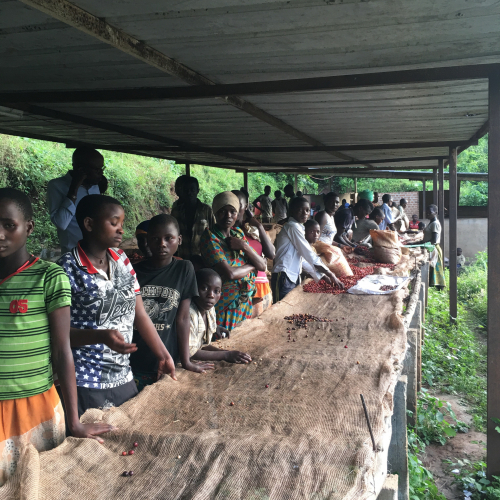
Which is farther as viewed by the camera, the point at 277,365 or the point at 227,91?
the point at 227,91

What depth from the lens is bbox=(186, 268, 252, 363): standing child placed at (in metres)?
2.77

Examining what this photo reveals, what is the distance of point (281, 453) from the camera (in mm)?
1730

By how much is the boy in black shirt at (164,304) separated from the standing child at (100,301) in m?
0.31

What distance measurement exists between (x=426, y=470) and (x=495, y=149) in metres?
2.69

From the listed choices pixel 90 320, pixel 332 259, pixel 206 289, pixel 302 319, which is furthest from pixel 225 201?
pixel 332 259

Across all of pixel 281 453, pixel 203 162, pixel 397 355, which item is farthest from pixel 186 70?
pixel 203 162

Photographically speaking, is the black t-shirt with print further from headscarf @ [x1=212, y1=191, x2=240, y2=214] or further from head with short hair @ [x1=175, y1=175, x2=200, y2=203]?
head with short hair @ [x1=175, y1=175, x2=200, y2=203]

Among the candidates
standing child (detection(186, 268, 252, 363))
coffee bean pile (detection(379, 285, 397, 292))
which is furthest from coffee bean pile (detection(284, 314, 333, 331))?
coffee bean pile (detection(379, 285, 397, 292))

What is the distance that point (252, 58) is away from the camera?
3098 millimetres

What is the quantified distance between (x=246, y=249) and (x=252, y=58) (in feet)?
4.48

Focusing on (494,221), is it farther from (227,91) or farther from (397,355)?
(227,91)

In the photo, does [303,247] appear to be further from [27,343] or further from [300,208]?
[27,343]

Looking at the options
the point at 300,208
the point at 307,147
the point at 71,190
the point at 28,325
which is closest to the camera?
the point at 28,325

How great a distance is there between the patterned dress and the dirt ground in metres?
2.26
